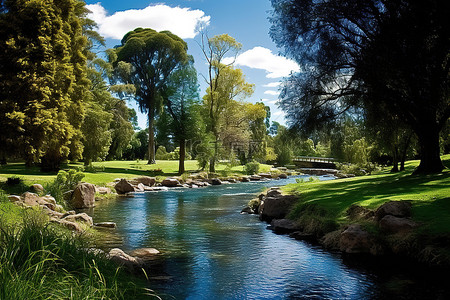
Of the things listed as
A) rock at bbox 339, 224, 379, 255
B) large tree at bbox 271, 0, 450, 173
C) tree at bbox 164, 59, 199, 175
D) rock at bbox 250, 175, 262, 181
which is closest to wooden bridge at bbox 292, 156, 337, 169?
rock at bbox 250, 175, 262, 181

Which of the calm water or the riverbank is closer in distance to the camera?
the calm water

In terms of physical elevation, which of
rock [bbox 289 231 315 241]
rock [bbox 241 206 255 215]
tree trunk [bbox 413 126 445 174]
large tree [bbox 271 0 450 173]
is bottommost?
rock [bbox 241 206 255 215]

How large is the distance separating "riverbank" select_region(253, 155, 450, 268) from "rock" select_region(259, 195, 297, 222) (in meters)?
0.68

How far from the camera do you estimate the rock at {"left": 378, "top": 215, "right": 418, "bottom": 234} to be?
956cm

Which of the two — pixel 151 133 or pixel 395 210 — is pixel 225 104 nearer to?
pixel 151 133

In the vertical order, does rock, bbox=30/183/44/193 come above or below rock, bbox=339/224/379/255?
above

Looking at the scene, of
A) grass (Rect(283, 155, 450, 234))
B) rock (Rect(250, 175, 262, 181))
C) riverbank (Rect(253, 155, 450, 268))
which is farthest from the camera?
rock (Rect(250, 175, 262, 181))

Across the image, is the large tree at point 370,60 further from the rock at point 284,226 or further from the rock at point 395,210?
the rock at point 284,226

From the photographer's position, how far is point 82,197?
1931cm

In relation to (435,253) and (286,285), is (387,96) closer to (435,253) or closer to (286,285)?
(435,253)

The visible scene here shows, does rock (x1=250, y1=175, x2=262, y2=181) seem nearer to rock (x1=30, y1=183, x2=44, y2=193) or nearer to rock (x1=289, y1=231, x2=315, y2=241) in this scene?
rock (x1=30, y1=183, x2=44, y2=193)

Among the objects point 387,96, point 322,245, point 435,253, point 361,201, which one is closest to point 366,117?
point 387,96

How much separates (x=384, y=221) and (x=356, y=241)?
0.96m

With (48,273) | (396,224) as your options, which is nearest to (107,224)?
(48,273)
